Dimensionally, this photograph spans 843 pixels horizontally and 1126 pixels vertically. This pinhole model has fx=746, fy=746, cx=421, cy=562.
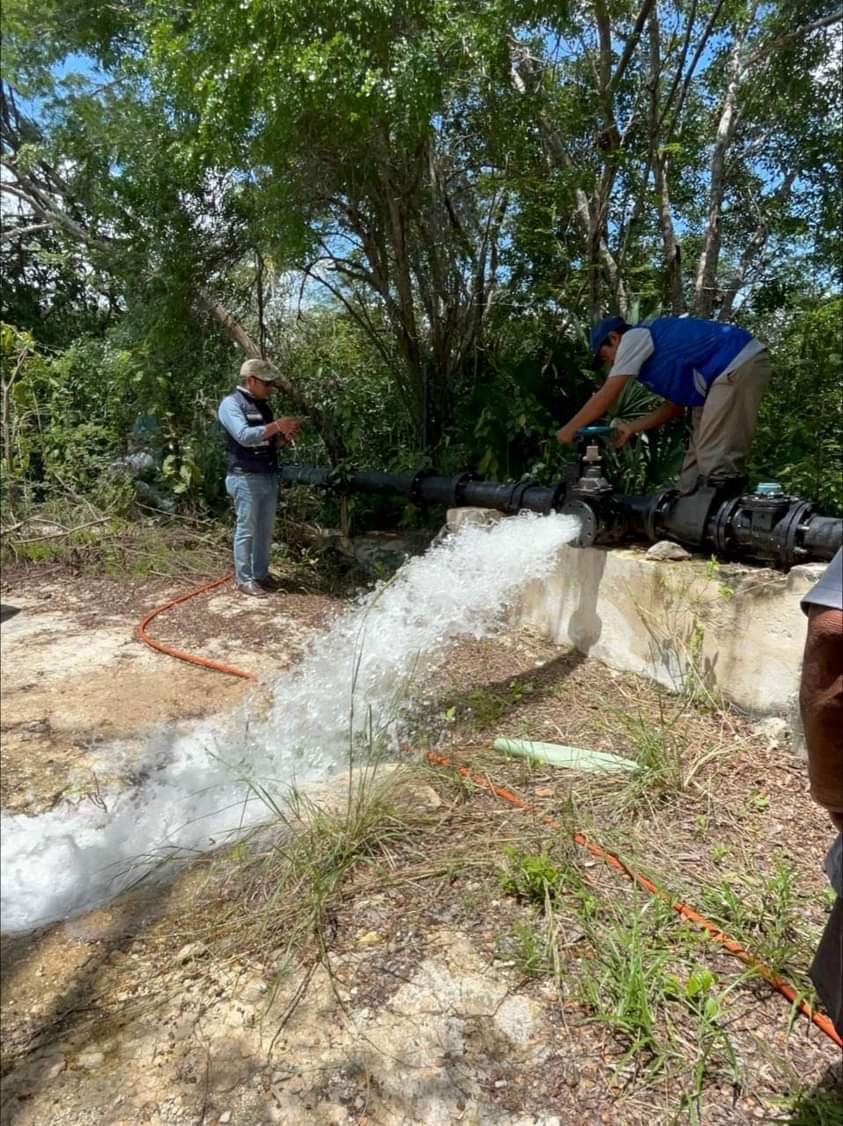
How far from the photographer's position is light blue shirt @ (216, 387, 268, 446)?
5.44 m

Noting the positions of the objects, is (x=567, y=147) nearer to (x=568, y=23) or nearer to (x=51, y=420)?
(x=568, y=23)

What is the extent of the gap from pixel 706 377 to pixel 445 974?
317 cm

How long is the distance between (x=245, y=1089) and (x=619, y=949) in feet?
3.16

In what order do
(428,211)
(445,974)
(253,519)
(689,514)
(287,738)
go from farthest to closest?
(428,211) < (253,519) < (689,514) < (287,738) < (445,974)

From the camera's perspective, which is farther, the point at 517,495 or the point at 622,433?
the point at 517,495

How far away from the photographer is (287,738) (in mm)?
3596

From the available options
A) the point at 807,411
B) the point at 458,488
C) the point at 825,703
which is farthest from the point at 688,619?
the point at 807,411

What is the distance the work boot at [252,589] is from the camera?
233 inches

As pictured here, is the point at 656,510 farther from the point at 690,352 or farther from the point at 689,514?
the point at 690,352

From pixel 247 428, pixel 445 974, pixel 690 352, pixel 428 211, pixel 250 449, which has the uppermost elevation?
pixel 428 211

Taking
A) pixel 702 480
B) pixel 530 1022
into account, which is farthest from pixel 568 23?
pixel 530 1022

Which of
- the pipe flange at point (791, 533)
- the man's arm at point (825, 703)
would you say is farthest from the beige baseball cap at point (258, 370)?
the man's arm at point (825, 703)

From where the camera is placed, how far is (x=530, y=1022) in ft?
5.89

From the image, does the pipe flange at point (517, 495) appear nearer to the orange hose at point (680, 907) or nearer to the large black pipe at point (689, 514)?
the large black pipe at point (689, 514)
